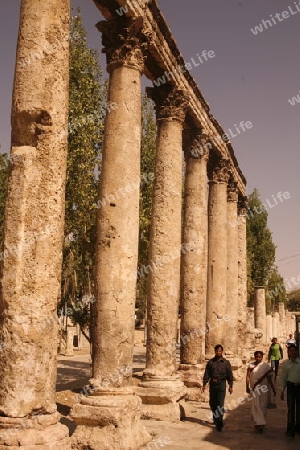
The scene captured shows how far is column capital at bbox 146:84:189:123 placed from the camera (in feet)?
41.8

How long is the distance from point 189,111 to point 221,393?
7.72m

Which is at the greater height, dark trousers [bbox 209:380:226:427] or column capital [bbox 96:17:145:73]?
column capital [bbox 96:17:145:73]

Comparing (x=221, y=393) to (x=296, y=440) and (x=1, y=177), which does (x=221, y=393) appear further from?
(x=1, y=177)

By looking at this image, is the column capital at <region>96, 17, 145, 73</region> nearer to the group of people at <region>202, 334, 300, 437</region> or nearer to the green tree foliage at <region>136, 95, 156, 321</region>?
the group of people at <region>202, 334, 300, 437</region>

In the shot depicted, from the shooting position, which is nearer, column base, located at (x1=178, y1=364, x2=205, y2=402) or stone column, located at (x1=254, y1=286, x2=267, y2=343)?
column base, located at (x1=178, y1=364, x2=205, y2=402)

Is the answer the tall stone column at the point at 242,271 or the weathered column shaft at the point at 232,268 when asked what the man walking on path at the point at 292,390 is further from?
the tall stone column at the point at 242,271

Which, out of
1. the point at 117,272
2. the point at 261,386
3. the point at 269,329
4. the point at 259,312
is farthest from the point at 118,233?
the point at 269,329

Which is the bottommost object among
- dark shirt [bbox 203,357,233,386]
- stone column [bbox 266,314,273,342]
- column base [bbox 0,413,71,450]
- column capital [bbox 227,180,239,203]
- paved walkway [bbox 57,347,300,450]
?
paved walkway [bbox 57,347,300,450]

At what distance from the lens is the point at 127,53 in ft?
33.3

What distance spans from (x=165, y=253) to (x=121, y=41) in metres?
4.68

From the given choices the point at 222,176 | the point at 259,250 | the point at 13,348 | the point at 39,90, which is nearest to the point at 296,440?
the point at 13,348

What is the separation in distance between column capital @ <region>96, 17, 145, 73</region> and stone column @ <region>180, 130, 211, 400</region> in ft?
17.9

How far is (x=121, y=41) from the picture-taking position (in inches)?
404

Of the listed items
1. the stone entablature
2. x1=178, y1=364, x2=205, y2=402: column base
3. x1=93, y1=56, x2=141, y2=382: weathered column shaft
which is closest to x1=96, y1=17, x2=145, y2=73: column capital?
the stone entablature
